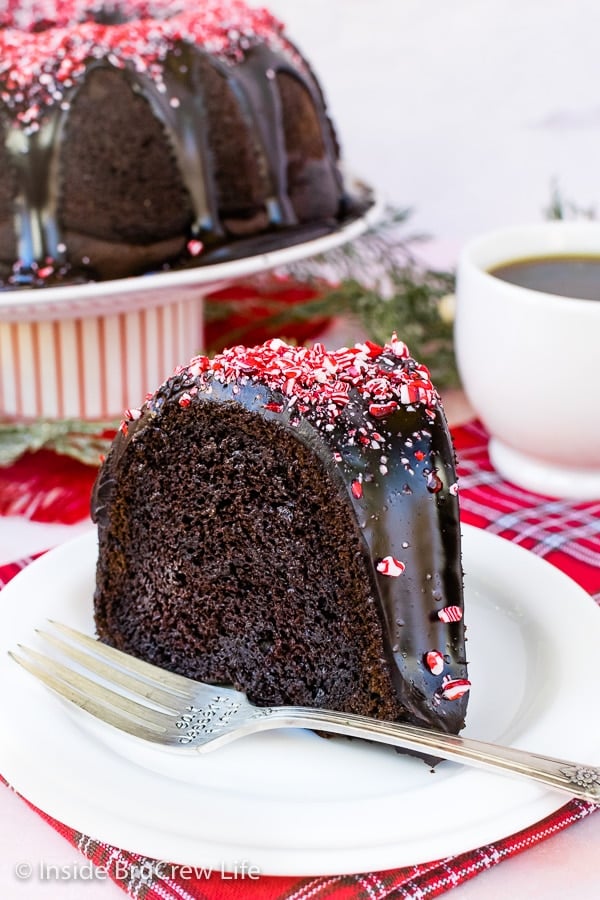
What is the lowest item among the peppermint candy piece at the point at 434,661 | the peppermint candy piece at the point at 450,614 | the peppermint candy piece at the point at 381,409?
the peppermint candy piece at the point at 434,661

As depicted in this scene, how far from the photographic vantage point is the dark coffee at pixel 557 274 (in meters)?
1.45

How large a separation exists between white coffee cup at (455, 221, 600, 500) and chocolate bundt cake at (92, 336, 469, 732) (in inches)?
15.4

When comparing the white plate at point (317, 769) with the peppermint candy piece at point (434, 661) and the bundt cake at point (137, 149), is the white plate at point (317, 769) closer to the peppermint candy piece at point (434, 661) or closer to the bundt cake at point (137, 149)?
the peppermint candy piece at point (434, 661)

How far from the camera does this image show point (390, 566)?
896mm

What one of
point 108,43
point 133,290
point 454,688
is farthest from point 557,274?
point 454,688

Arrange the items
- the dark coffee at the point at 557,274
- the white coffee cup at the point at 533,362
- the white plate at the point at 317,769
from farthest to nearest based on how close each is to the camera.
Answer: the dark coffee at the point at 557,274, the white coffee cup at the point at 533,362, the white plate at the point at 317,769

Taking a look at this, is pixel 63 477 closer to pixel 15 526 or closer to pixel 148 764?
pixel 15 526

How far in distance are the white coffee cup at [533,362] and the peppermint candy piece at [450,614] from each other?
21.6 inches

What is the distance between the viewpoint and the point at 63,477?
1.48 meters

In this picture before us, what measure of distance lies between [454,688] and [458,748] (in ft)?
0.24

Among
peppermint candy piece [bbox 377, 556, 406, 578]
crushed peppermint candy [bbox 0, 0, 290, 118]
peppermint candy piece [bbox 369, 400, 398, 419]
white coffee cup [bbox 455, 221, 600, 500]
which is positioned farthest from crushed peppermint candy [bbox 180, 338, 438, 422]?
crushed peppermint candy [bbox 0, 0, 290, 118]

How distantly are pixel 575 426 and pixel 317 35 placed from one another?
4.90ft

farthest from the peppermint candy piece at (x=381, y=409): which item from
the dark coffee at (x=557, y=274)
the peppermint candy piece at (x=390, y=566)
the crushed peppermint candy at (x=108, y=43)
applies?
the crushed peppermint candy at (x=108, y=43)

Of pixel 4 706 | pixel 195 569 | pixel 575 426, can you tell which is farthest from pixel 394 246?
pixel 4 706
